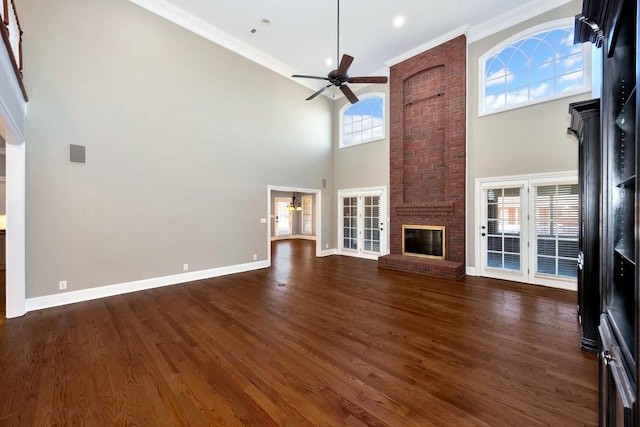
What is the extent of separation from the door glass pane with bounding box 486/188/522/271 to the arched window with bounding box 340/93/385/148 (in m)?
3.30

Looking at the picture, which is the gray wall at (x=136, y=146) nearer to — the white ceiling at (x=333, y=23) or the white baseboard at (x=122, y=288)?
the white baseboard at (x=122, y=288)

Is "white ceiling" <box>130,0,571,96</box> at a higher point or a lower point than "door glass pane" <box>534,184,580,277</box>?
higher

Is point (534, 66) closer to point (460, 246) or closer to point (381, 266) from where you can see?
point (460, 246)

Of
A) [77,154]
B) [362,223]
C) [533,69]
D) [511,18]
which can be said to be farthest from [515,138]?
[77,154]

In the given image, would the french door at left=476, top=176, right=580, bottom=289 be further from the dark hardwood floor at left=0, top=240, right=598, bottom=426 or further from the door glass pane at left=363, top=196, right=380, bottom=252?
the door glass pane at left=363, top=196, right=380, bottom=252

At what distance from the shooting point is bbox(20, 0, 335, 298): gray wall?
12.4ft

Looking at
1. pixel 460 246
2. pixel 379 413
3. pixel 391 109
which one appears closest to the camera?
pixel 379 413

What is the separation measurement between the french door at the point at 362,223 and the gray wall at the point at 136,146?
271 centimetres

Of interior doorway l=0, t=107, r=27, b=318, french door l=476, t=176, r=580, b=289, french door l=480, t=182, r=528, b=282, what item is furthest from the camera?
french door l=480, t=182, r=528, b=282

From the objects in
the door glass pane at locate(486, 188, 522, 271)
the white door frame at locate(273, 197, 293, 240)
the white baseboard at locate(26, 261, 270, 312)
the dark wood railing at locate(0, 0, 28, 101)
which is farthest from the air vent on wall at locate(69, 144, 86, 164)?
the white door frame at locate(273, 197, 293, 240)

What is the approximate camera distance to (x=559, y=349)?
2590 millimetres

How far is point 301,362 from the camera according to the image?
239 centimetres

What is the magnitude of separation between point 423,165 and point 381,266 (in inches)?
106

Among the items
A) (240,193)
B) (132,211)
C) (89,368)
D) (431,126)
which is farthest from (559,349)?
(132,211)
